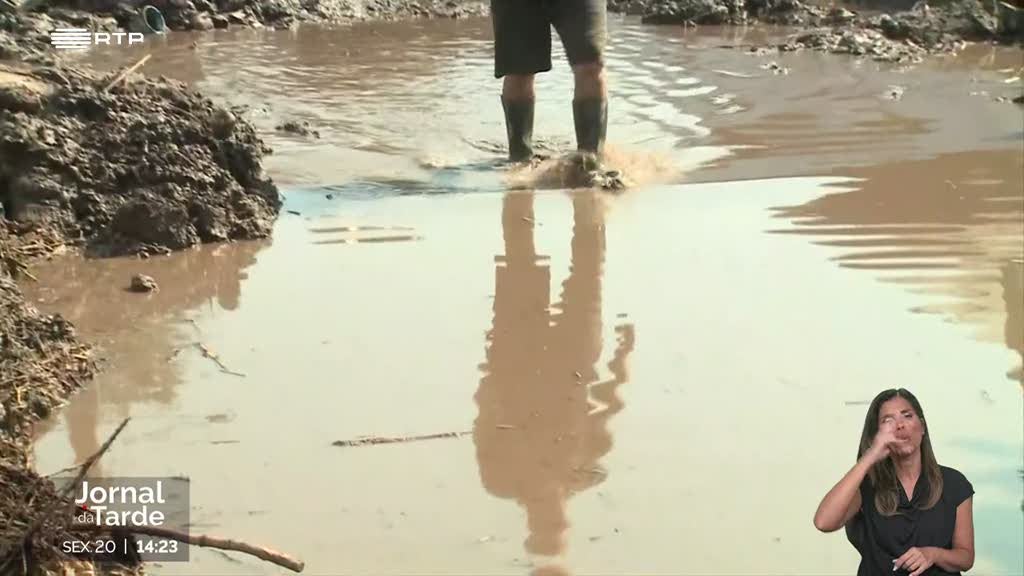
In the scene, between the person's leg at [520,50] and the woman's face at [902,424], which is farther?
the person's leg at [520,50]

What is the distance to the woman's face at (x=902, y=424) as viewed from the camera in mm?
2207

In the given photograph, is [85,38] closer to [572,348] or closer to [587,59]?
[587,59]

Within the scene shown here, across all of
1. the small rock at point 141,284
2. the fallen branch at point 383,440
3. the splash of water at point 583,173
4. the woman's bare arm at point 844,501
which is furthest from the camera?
the splash of water at point 583,173

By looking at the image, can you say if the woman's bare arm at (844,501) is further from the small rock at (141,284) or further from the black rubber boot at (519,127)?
the black rubber boot at (519,127)

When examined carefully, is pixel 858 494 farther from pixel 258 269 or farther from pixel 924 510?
pixel 258 269

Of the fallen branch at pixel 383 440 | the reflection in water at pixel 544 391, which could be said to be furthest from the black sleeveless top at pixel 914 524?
the fallen branch at pixel 383 440

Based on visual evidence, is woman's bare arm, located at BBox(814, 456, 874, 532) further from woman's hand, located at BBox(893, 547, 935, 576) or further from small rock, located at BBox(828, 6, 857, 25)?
small rock, located at BBox(828, 6, 857, 25)

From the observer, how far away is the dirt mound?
4754 millimetres

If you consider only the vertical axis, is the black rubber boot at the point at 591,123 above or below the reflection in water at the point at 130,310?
above

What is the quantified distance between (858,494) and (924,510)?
0.11m

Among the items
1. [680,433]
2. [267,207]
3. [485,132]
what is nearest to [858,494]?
[680,433]

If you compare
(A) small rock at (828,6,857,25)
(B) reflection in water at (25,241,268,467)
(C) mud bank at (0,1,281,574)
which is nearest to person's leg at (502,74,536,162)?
(C) mud bank at (0,1,281,574)

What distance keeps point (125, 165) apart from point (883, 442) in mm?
3522

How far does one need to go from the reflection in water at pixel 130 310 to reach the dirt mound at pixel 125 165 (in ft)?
0.51
